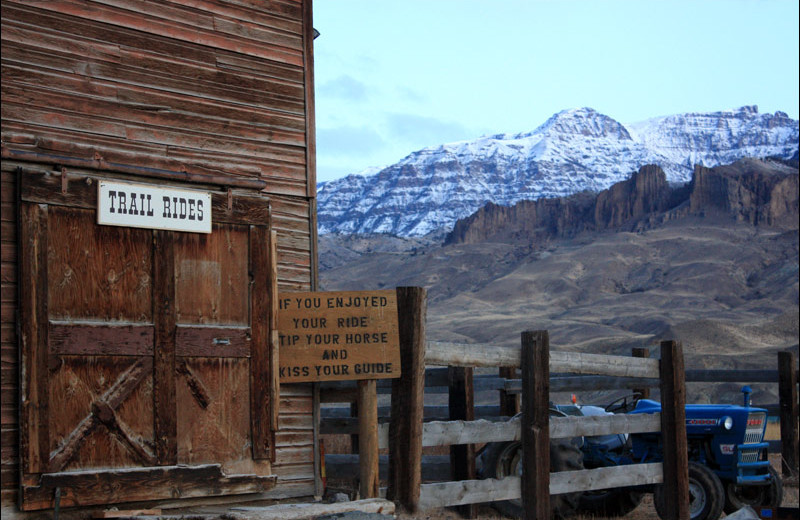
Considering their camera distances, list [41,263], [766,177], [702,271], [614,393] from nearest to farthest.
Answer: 1. [41,263]
2. [614,393]
3. [702,271]
4. [766,177]

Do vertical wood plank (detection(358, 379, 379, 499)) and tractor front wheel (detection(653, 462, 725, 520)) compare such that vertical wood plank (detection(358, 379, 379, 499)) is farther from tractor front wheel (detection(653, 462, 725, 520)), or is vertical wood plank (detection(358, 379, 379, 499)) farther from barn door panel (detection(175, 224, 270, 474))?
tractor front wheel (detection(653, 462, 725, 520))

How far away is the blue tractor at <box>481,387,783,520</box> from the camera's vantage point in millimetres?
10328

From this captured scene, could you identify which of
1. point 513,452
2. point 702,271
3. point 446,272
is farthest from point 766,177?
point 513,452

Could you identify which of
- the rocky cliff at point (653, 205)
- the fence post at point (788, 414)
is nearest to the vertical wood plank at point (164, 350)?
the fence post at point (788, 414)

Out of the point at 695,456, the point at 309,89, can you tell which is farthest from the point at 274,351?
the point at 695,456

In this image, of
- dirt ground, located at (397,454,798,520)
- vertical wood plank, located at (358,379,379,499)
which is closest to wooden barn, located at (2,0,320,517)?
vertical wood plank, located at (358,379,379,499)

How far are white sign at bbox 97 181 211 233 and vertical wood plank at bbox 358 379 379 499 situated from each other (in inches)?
67.5

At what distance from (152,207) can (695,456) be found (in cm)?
667

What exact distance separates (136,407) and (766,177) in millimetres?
110690

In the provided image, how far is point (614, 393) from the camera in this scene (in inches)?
1511

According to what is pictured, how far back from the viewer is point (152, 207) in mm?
7133

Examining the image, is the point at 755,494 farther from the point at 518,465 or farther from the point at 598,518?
the point at 518,465

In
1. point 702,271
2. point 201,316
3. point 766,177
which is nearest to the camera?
point 201,316

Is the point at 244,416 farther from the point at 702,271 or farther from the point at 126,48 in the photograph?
the point at 702,271
